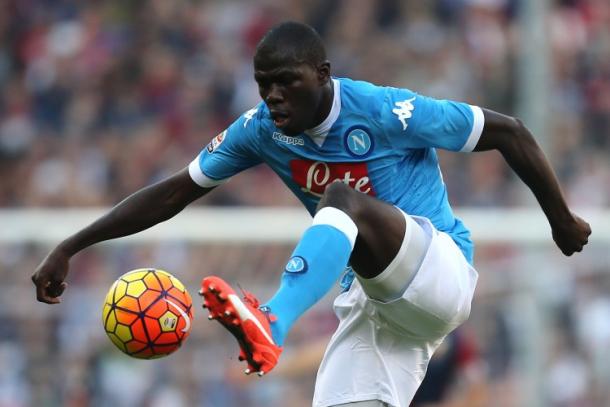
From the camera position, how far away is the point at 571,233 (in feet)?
18.7

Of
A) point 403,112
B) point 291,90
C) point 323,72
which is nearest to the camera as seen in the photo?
point 291,90

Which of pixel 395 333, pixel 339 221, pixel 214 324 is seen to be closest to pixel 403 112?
pixel 339 221

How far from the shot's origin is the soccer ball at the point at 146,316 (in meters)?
5.41

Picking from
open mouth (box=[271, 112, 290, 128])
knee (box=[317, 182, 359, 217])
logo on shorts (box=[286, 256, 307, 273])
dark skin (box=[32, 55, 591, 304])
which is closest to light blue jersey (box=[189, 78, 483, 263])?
dark skin (box=[32, 55, 591, 304])

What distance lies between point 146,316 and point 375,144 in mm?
1112

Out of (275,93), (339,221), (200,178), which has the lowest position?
(200,178)

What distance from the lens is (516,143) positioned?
5.58m

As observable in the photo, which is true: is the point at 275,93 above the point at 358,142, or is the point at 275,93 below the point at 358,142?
above

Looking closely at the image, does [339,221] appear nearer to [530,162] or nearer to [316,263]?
[316,263]

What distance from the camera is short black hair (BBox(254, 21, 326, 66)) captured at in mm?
5121

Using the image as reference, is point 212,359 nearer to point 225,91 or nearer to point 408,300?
point 225,91

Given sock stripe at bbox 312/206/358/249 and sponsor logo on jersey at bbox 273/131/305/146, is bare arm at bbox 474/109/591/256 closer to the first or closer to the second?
sponsor logo on jersey at bbox 273/131/305/146

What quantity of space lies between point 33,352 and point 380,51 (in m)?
4.28

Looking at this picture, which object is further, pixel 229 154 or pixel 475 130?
pixel 229 154
